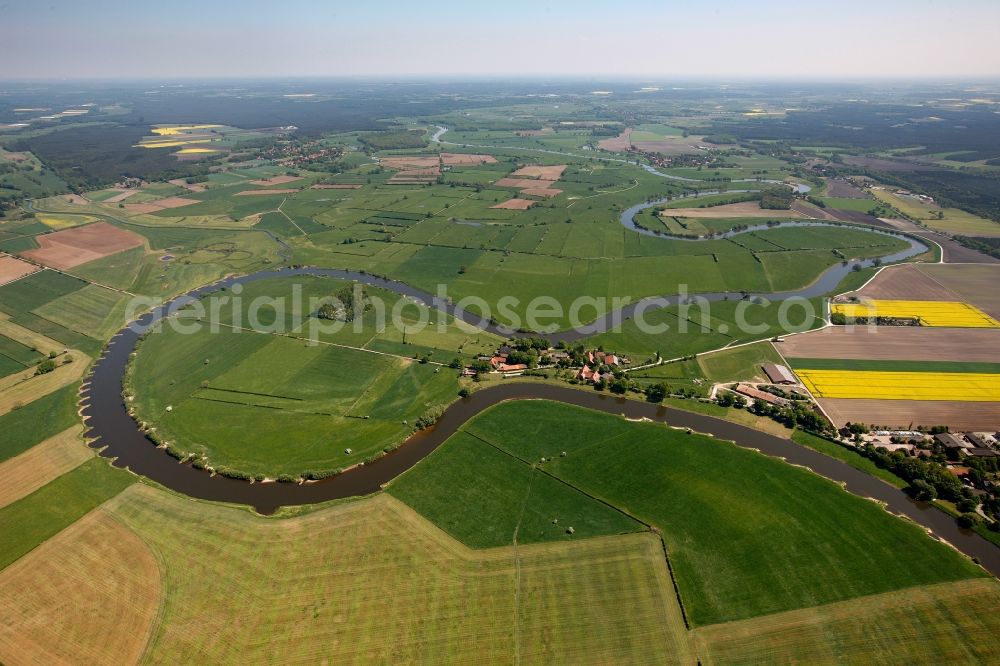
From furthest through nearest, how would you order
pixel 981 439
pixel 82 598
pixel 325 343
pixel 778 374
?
pixel 325 343, pixel 778 374, pixel 981 439, pixel 82 598

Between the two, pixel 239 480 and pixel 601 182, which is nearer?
pixel 239 480

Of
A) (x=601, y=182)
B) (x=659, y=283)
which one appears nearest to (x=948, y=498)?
(x=659, y=283)

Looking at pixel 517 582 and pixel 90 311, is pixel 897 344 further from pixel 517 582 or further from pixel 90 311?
pixel 90 311

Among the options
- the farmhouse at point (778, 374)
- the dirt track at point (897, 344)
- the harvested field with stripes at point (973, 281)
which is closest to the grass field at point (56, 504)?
the farmhouse at point (778, 374)

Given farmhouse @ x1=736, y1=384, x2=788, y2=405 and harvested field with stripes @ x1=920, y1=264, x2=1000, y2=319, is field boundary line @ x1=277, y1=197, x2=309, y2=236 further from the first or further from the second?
harvested field with stripes @ x1=920, y1=264, x2=1000, y2=319

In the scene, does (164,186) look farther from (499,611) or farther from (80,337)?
(499,611)

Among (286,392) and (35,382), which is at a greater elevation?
(35,382)

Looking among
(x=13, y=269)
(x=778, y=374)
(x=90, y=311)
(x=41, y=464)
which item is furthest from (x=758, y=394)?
(x=13, y=269)
